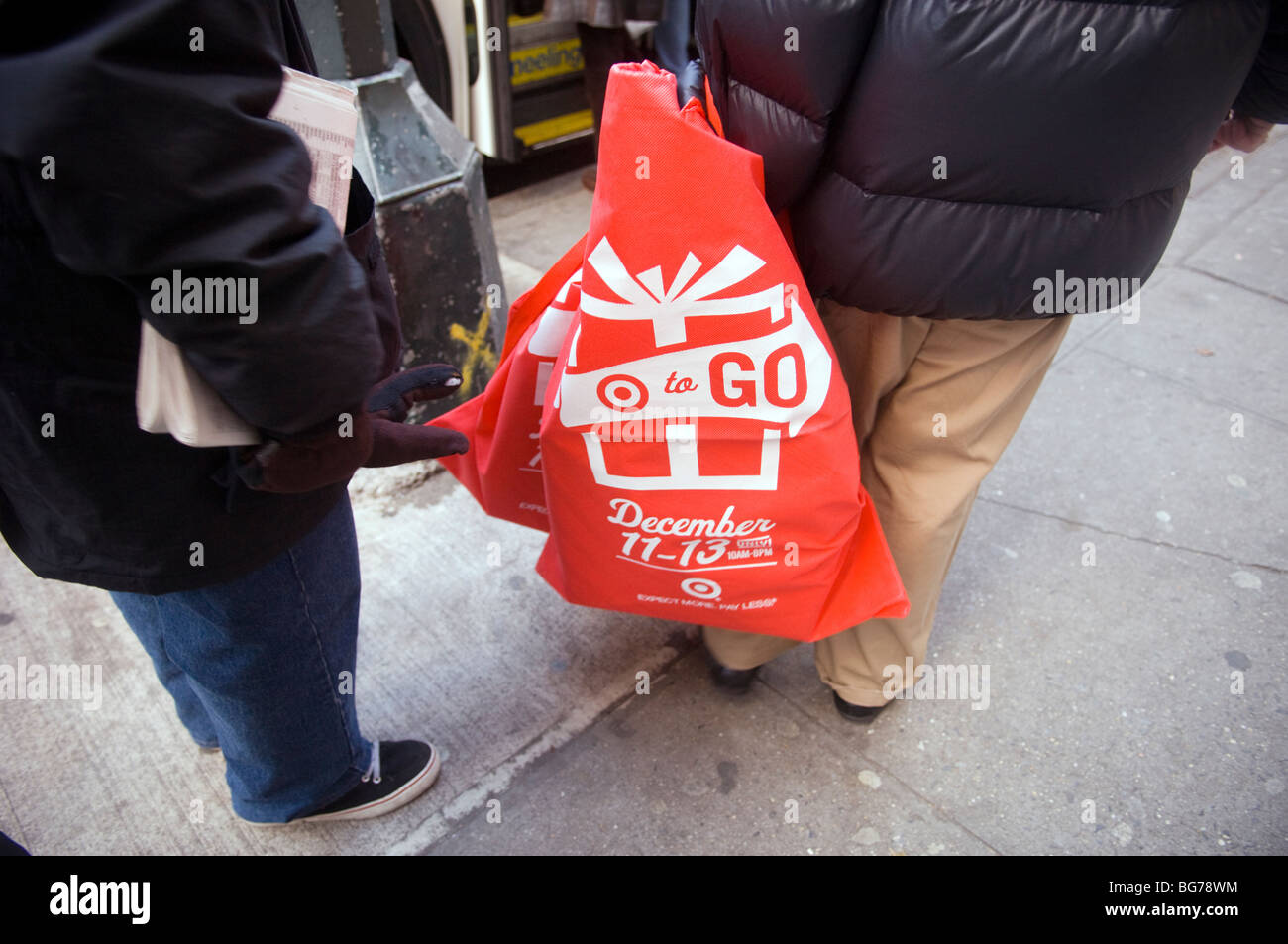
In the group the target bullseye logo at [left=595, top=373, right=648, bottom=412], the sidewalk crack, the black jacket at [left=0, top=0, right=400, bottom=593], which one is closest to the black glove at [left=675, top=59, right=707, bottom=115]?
the target bullseye logo at [left=595, top=373, right=648, bottom=412]

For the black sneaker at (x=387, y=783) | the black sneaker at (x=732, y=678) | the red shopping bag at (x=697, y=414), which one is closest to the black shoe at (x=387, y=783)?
the black sneaker at (x=387, y=783)

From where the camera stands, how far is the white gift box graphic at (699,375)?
1375mm

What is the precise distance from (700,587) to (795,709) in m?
0.67

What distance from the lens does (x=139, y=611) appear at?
1.57m

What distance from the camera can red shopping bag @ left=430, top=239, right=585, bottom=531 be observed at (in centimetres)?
162

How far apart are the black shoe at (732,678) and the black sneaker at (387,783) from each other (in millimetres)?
677

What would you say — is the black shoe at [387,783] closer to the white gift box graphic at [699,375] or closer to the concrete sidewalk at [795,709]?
the concrete sidewalk at [795,709]

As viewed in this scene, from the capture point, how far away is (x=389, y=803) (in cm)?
191

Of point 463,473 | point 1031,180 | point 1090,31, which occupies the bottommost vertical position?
point 463,473

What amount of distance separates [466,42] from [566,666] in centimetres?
290

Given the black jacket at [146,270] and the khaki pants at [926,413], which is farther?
the khaki pants at [926,413]

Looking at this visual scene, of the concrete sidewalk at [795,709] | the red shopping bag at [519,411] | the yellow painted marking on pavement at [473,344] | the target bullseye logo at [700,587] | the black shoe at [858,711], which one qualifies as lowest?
the concrete sidewalk at [795,709]

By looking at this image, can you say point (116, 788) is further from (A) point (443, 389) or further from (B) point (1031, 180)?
(B) point (1031, 180)
